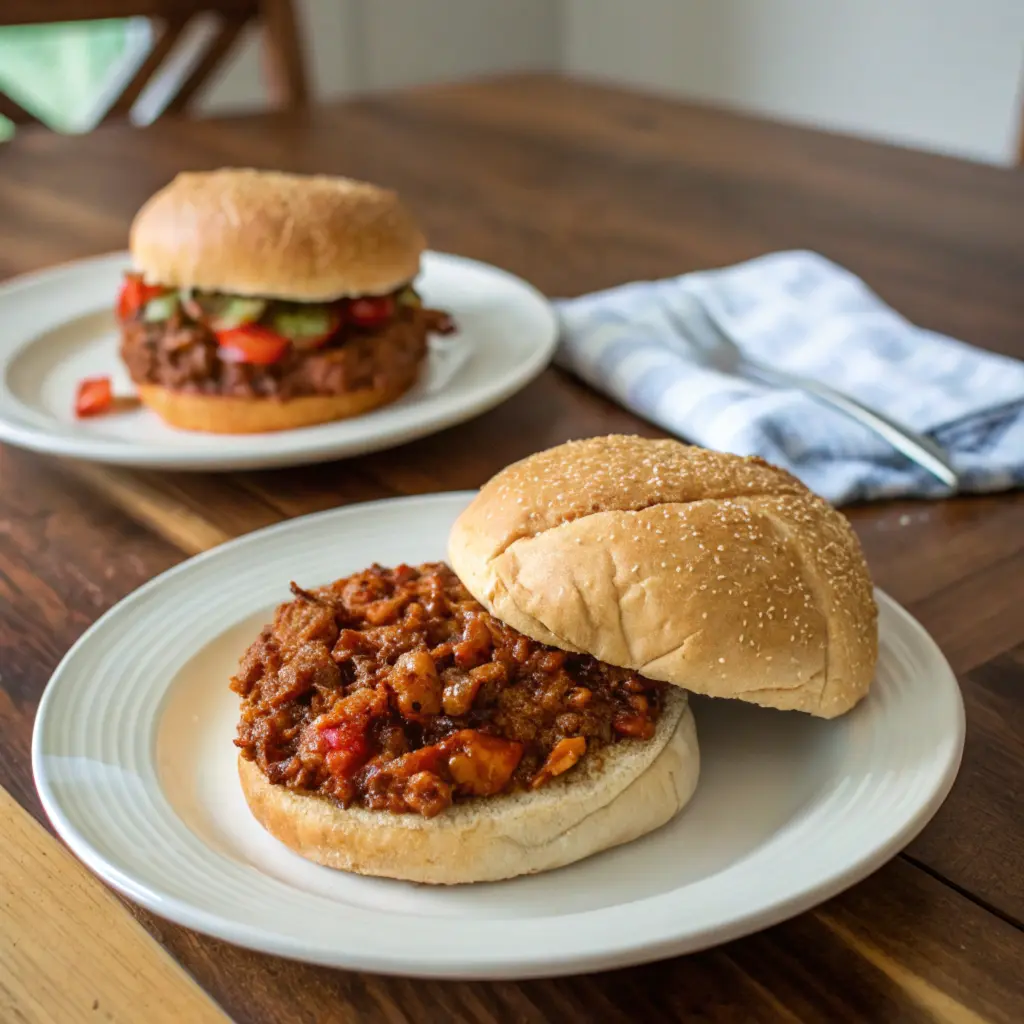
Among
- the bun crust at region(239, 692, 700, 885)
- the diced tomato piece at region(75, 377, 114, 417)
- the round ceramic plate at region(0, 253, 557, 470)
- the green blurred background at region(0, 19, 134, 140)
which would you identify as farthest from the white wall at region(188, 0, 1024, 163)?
the bun crust at region(239, 692, 700, 885)

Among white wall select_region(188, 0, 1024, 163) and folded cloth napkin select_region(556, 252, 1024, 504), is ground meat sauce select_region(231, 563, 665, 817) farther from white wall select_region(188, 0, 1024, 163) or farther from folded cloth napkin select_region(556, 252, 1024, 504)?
white wall select_region(188, 0, 1024, 163)

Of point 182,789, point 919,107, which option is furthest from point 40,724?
point 919,107

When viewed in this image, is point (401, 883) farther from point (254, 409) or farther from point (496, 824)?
point (254, 409)


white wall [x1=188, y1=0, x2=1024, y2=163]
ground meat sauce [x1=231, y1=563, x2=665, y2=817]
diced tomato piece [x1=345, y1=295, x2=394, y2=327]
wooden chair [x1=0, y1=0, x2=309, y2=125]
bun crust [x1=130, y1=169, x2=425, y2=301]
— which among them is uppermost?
bun crust [x1=130, y1=169, x2=425, y2=301]

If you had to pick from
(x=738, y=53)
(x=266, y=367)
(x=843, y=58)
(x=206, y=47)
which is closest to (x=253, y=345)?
(x=266, y=367)

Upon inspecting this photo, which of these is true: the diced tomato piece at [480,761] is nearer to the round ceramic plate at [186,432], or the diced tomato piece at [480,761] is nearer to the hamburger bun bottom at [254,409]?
the round ceramic plate at [186,432]

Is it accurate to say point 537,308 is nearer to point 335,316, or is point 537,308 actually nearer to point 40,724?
point 335,316

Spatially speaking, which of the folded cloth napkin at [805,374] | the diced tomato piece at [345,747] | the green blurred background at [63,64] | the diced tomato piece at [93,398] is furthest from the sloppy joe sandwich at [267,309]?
the green blurred background at [63,64]
